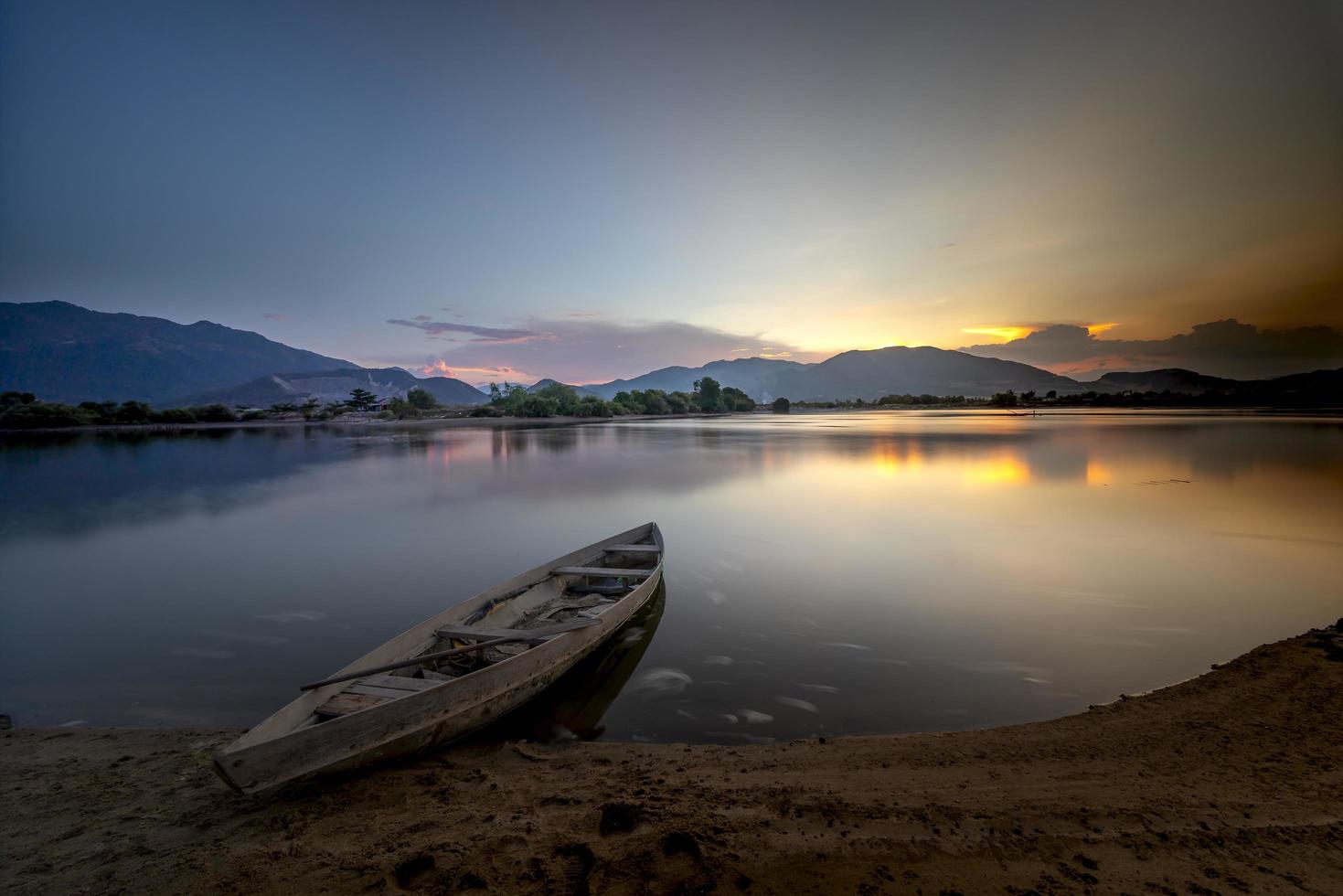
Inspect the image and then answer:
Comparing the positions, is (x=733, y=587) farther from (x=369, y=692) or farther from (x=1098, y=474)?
(x=1098, y=474)

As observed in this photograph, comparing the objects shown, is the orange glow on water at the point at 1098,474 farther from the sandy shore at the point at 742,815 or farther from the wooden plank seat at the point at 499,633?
the wooden plank seat at the point at 499,633

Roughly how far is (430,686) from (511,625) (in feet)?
7.97

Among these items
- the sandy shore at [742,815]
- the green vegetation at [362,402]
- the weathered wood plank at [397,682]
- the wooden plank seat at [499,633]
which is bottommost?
the sandy shore at [742,815]

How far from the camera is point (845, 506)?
1784cm

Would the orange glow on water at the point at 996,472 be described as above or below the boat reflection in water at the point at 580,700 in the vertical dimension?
above

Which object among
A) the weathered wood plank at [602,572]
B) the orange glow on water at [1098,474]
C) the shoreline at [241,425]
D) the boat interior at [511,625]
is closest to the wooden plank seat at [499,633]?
the boat interior at [511,625]

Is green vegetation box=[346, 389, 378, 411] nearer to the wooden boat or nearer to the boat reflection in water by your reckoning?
the wooden boat

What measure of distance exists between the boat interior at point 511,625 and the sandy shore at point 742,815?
761 mm

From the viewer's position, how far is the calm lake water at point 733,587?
6.08 m

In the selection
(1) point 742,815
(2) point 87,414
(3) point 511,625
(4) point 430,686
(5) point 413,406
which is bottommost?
(3) point 511,625

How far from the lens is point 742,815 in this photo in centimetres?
369

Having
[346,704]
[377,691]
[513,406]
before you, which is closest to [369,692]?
[377,691]

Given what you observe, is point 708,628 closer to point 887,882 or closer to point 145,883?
point 887,882

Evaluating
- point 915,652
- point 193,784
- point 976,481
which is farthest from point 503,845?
point 976,481
